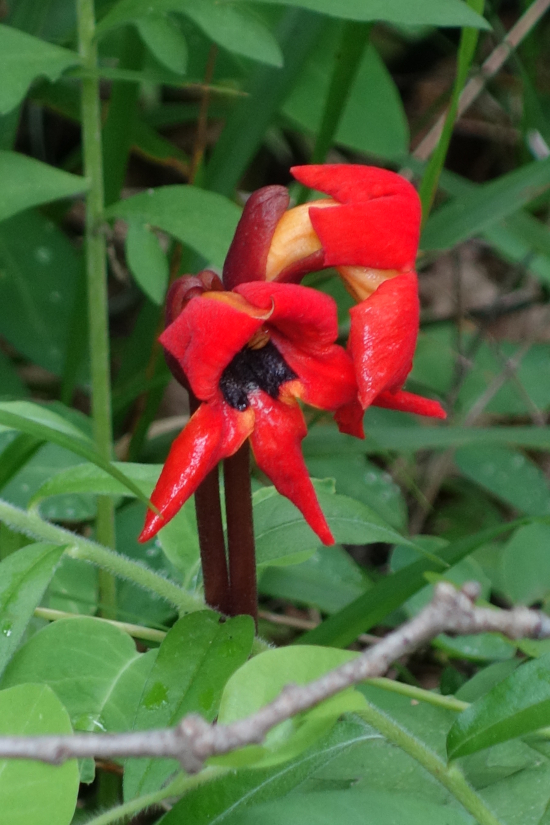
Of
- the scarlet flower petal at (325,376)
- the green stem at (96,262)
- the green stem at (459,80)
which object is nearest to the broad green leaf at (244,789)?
the scarlet flower petal at (325,376)

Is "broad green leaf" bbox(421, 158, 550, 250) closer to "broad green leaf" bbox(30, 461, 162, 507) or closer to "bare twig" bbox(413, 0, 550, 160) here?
"bare twig" bbox(413, 0, 550, 160)

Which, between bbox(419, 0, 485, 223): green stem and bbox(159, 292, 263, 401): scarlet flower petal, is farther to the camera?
bbox(419, 0, 485, 223): green stem

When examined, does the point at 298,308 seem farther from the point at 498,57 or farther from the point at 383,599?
the point at 498,57

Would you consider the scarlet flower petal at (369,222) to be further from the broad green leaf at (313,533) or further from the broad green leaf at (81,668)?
the broad green leaf at (81,668)

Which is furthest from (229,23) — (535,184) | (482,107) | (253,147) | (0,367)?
(482,107)

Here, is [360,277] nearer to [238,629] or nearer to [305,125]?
[238,629]

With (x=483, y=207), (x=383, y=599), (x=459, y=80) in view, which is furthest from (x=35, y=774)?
(x=483, y=207)

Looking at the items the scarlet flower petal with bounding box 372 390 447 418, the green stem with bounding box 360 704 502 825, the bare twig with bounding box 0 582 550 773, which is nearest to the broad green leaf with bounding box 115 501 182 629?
the green stem with bounding box 360 704 502 825
